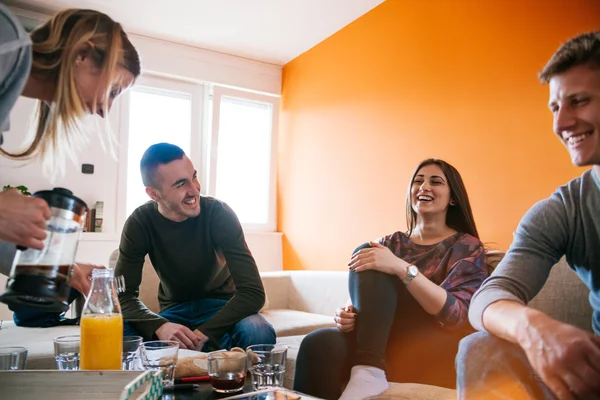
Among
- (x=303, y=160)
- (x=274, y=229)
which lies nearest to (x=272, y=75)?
(x=303, y=160)

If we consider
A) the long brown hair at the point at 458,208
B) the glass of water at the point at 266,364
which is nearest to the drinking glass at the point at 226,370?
the glass of water at the point at 266,364

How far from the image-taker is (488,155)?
8.62 feet

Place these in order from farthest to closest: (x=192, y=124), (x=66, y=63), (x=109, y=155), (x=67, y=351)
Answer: (x=192, y=124) → (x=109, y=155) → (x=67, y=351) → (x=66, y=63)

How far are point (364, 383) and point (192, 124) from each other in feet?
11.2

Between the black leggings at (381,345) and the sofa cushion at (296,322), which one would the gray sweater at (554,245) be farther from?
the sofa cushion at (296,322)

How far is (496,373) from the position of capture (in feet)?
3.11

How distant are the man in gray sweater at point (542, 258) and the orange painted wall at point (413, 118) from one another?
3.94 feet

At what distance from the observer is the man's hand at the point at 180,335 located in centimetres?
162

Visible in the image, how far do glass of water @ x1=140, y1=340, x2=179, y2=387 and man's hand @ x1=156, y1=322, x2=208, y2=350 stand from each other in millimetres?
621

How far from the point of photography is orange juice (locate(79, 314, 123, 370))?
94cm

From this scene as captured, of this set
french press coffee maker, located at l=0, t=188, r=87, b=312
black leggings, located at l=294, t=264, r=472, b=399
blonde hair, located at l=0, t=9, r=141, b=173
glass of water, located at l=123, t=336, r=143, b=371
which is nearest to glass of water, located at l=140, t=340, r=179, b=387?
glass of water, located at l=123, t=336, r=143, b=371

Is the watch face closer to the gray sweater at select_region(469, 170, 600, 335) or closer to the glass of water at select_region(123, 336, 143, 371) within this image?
the gray sweater at select_region(469, 170, 600, 335)

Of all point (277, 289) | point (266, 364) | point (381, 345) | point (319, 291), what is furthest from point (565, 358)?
point (277, 289)

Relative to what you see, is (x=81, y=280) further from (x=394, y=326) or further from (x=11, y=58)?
(x=394, y=326)
